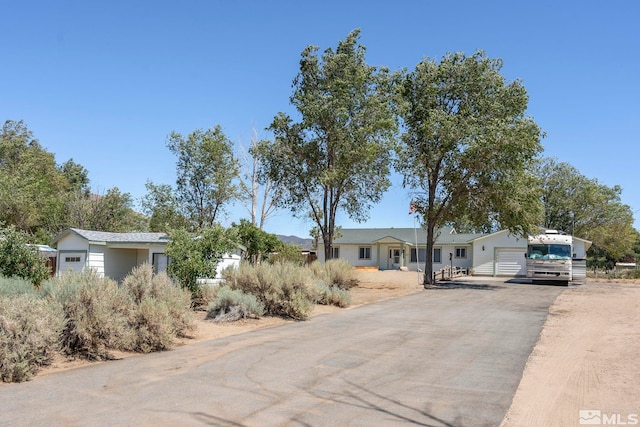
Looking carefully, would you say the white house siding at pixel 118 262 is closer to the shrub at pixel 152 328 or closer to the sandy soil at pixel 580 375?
the shrub at pixel 152 328

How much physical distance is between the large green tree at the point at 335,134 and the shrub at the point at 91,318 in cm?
1730

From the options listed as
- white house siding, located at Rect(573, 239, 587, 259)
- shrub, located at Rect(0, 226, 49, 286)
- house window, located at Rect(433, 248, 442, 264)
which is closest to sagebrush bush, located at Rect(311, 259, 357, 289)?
shrub, located at Rect(0, 226, 49, 286)

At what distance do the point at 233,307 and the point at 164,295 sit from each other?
286 centimetres

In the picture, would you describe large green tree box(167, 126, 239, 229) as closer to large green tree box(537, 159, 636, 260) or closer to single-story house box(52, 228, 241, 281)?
single-story house box(52, 228, 241, 281)

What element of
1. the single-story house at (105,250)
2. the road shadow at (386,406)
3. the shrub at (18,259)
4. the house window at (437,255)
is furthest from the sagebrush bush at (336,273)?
the house window at (437,255)

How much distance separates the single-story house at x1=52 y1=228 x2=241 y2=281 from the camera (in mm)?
26594

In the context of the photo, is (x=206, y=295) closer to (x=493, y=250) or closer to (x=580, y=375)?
(x=580, y=375)

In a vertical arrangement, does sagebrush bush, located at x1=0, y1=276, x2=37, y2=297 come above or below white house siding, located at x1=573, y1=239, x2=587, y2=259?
below

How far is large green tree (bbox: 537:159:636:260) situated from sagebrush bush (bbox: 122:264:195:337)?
48.9 meters

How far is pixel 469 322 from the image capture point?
571 inches

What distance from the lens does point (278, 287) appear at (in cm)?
1548

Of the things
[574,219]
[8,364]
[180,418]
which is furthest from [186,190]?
[574,219]

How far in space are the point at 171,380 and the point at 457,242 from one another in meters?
41.0

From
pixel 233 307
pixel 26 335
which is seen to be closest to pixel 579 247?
pixel 233 307
